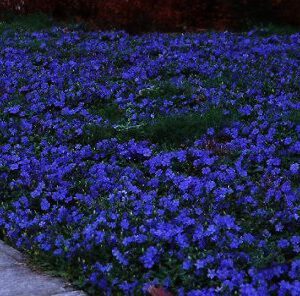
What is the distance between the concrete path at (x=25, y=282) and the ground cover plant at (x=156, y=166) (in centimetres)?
12

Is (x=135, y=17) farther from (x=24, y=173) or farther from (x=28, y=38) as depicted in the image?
(x=24, y=173)

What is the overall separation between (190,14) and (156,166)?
7.44 meters

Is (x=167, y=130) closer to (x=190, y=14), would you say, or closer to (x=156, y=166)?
(x=156, y=166)

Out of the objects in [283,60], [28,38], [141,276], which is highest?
[28,38]

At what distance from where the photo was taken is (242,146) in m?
5.52

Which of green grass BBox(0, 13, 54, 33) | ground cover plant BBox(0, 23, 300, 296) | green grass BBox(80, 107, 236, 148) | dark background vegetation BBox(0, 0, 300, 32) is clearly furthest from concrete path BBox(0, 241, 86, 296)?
dark background vegetation BBox(0, 0, 300, 32)

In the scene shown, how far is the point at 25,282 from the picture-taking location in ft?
12.3

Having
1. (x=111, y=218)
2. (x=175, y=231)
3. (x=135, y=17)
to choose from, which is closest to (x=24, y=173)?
(x=111, y=218)

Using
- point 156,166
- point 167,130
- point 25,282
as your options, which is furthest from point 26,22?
point 25,282

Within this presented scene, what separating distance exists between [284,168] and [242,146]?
49cm

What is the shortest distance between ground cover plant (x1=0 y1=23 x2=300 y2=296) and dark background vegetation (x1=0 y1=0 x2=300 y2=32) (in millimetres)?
2774

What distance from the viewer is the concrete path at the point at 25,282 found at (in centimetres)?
361

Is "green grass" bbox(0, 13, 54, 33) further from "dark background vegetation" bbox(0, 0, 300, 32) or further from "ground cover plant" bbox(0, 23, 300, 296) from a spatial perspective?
"ground cover plant" bbox(0, 23, 300, 296)

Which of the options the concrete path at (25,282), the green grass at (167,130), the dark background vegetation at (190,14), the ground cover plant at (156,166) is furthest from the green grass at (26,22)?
the concrete path at (25,282)
